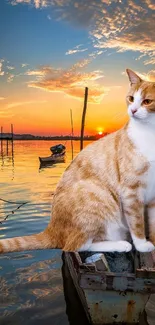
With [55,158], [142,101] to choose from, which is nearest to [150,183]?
[142,101]

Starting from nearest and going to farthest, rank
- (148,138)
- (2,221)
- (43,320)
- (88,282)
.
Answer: (88,282) → (148,138) → (43,320) → (2,221)

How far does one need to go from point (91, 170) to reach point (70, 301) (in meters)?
2.20

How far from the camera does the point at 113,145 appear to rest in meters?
4.71

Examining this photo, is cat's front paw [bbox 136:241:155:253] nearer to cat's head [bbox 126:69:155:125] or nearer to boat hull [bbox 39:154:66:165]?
cat's head [bbox 126:69:155:125]

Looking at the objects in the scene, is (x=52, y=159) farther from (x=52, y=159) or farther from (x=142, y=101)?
(x=142, y=101)

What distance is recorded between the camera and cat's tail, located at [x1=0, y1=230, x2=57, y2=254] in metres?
4.52

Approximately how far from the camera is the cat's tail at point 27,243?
14.8 feet

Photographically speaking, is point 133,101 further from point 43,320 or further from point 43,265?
point 43,265

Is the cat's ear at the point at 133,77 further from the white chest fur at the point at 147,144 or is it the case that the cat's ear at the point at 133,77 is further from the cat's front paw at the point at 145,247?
the cat's front paw at the point at 145,247

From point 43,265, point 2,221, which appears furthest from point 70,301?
point 2,221

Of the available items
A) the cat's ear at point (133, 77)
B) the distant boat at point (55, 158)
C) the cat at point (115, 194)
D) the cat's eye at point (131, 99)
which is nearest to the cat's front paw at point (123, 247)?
the cat at point (115, 194)

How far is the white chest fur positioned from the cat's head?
0.33 ft

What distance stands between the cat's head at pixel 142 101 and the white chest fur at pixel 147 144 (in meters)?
0.10

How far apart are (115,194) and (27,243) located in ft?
4.01
